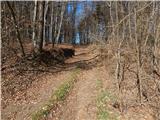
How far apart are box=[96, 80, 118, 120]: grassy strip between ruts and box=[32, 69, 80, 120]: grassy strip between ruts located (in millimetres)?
1604

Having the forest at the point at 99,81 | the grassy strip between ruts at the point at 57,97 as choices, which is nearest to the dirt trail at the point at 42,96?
the forest at the point at 99,81

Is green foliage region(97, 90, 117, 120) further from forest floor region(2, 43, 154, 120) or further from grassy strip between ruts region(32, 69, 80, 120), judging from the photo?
grassy strip between ruts region(32, 69, 80, 120)

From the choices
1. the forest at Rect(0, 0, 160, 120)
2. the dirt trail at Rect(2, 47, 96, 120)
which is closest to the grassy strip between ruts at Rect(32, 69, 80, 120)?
the forest at Rect(0, 0, 160, 120)

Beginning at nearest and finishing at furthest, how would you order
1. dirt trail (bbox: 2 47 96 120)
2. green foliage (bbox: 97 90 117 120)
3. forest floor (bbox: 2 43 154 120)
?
1. green foliage (bbox: 97 90 117 120)
2. forest floor (bbox: 2 43 154 120)
3. dirt trail (bbox: 2 47 96 120)

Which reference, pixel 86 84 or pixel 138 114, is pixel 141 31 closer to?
pixel 138 114

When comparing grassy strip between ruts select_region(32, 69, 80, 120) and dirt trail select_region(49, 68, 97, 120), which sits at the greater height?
grassy strip between ruts select_region(32, 69, 80, 120)

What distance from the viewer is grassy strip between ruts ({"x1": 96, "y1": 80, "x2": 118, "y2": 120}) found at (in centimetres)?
1205

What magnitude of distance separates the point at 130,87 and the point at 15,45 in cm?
1018

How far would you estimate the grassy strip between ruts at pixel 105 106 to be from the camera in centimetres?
1205

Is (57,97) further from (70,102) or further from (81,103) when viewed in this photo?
(81,103)

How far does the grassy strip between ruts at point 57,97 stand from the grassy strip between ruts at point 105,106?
5.26 ft

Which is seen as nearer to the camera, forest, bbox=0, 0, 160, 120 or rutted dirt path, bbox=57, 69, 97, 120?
forest, bbox=0, 0, 160, 120

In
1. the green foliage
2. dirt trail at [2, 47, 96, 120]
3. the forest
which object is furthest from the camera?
dirt trail at [2, 47, 96, 120]

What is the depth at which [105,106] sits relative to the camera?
13.2m
